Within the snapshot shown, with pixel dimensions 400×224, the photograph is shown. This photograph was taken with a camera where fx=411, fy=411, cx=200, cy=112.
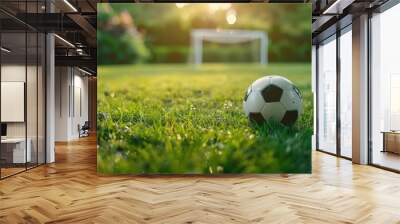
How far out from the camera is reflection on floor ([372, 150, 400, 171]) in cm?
655

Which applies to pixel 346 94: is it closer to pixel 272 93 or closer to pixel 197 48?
pixel 272 93

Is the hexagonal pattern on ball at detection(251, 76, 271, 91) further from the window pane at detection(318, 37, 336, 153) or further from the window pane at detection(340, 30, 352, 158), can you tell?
the window pane at detection(318, 37, 336, 153)

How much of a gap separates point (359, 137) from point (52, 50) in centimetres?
587

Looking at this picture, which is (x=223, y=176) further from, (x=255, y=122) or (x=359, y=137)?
(x=359, y=137)

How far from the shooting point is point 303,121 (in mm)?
5676

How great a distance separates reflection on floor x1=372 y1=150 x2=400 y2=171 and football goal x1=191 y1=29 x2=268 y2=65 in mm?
2778

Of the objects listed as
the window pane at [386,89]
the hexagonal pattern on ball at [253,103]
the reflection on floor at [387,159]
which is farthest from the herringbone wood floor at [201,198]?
the hexagonal pattern on ball at [253,103]

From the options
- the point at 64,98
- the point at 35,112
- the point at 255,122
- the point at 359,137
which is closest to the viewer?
the point at 255,122

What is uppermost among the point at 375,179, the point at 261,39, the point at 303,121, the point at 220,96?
the point at 261,39

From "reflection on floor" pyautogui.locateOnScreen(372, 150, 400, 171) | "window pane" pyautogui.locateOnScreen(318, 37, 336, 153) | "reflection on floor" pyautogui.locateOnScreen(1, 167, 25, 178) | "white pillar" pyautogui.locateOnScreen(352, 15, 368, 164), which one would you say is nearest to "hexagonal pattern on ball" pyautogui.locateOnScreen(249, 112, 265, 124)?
"reflection on floor" pyautogui.locateOnScreen(372, 150, 400, 171)

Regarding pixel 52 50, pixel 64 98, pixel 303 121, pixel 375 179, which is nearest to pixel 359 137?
pixel 375 179

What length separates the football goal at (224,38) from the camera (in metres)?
5.69

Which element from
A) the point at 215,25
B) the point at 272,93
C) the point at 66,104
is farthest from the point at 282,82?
the point at 66,104

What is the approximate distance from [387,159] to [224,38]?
350 cm
